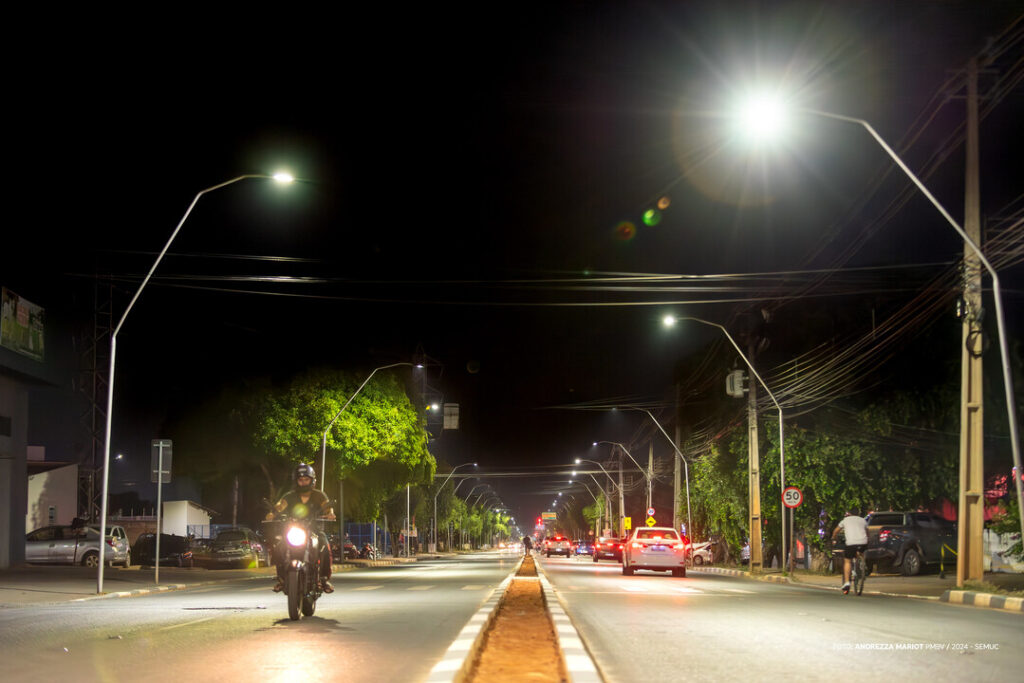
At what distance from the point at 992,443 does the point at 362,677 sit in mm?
33911

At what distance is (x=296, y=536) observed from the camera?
12164 mm

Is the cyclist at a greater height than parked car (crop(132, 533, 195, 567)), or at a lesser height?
greater

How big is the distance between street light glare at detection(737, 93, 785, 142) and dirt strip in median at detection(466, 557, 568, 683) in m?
8.63

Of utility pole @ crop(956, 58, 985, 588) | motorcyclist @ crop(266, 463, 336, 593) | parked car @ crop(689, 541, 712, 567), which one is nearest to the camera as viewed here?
motorcyclist @ crop(266, 463, 336, 593)

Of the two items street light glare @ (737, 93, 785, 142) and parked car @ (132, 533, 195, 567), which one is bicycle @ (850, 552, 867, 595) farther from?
parked car @ (132, 533, 195, 567)

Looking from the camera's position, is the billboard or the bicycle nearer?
the bicycle

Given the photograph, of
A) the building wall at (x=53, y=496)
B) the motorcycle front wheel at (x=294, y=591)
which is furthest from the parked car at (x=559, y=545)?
the motorcycle front wheel at (x=294, y=591)

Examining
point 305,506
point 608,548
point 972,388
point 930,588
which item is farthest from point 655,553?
point 608,548

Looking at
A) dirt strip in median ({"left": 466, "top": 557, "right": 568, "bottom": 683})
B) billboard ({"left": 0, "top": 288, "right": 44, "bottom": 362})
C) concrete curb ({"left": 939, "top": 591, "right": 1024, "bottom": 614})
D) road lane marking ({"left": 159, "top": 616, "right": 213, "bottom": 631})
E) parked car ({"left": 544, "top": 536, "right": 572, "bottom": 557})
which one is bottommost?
parked car ({"left": 544, "top": 536, "right": 572, "bottom": 557})

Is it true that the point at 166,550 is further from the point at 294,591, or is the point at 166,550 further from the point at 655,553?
the point at 294,591

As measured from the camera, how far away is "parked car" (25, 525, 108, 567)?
123 feet

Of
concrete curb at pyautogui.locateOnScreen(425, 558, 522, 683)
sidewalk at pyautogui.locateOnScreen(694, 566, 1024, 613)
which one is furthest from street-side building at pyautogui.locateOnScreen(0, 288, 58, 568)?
concrete curb at pyautogui.locateOnScreen(425, 558, 522, 683)

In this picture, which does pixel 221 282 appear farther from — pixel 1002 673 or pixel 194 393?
pixel 1002 673

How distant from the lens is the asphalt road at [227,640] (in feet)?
27.0
